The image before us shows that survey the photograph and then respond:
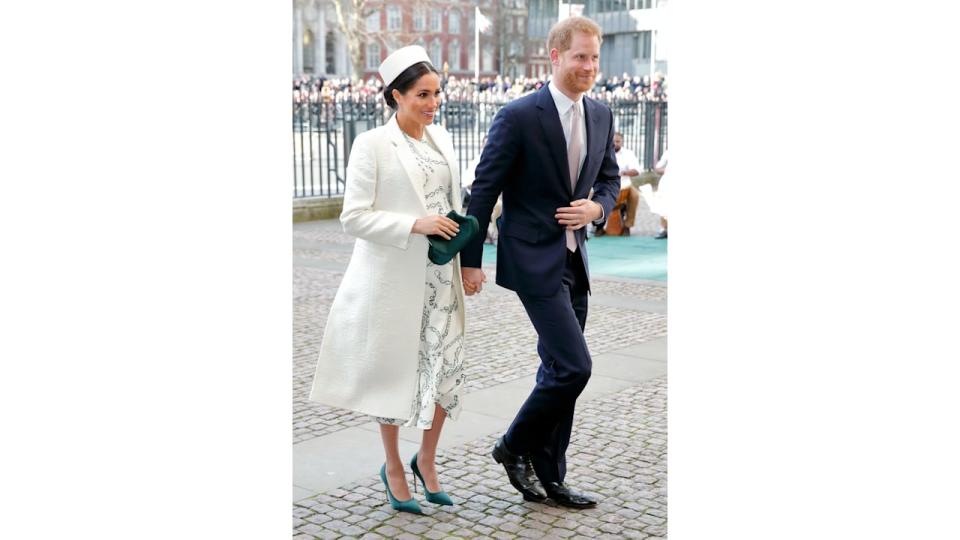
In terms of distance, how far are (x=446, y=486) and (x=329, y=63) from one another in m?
76.4

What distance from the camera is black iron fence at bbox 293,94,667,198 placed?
57.0ft

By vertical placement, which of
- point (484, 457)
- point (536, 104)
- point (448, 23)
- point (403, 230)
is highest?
point (448, 23)

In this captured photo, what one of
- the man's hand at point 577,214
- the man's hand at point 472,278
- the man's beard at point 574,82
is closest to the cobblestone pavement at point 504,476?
the man's hand at point 472,278

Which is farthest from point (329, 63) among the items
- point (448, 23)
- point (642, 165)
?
point (642, 165)

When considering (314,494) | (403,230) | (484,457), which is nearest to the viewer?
(403,230)

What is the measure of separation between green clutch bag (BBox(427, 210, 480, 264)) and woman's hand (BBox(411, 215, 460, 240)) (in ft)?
0.12

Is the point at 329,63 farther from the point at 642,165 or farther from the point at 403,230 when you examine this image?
the point at 403,230

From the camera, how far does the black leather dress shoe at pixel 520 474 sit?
4.30m

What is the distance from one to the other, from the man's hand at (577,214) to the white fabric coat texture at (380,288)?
0.42 meters

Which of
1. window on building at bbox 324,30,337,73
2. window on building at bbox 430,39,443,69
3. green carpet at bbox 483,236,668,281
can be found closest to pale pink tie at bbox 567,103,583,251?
green carpet at bbox 483,236,668,281

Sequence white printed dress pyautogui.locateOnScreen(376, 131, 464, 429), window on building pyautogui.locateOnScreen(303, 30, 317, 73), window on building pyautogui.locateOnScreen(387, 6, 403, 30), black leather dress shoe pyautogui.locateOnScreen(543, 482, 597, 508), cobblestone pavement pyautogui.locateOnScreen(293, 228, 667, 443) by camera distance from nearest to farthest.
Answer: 1. white printed dress pyautogui.locateOnScreen(376, 131, 464, 429)
2. black leather dress shoe pyautogui.locateOnScreen(543, 482, 597, 508)
3. cobblestone pavement pyautogui.locateOnScreen(293, 228, 667, 443)
4. window on building pyautogui.locateOnScreen(303, 30, 317, 73)
5. window on building pyautogui.locateOnScreen(387, 6, 403, 30)

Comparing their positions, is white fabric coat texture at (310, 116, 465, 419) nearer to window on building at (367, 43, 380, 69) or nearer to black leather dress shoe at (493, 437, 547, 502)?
black leather dress shoe at (493, 437, 547, 502)
